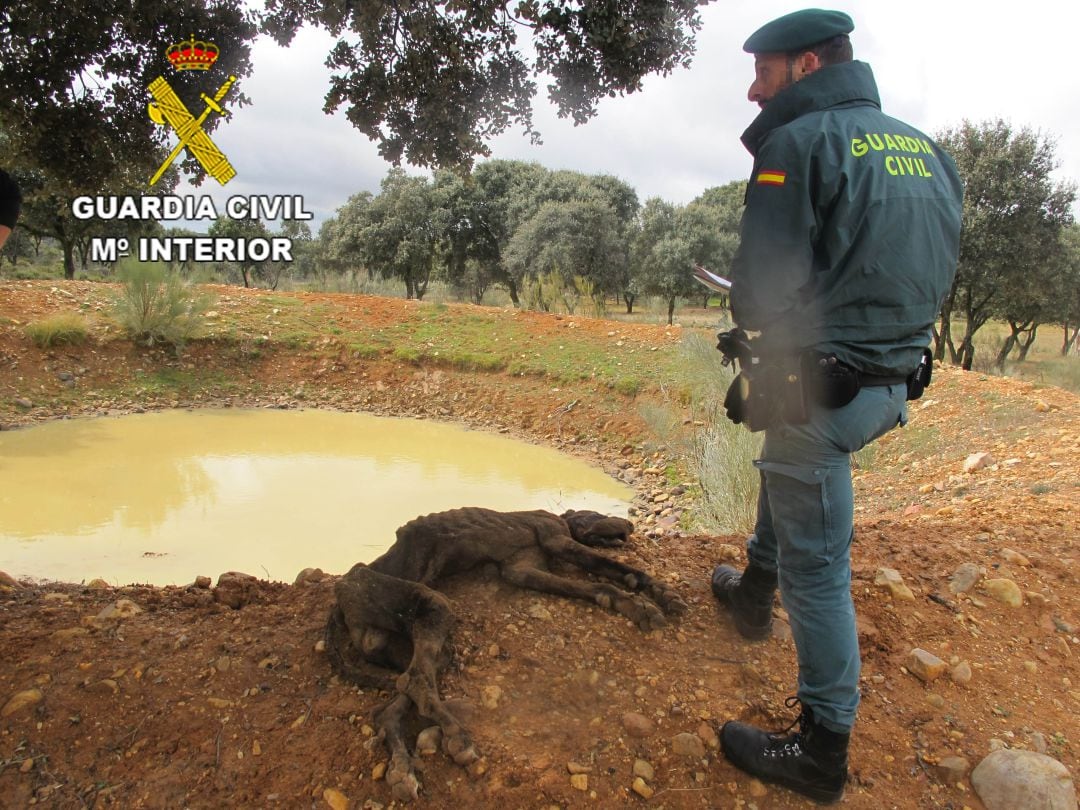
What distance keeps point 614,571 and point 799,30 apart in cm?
193

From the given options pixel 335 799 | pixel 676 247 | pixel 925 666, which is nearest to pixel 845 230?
pixel 925 666

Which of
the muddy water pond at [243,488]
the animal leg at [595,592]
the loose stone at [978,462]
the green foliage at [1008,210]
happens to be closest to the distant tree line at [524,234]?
the green foliage at [1008,210]

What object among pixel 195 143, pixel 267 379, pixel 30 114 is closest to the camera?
pixel 30 114

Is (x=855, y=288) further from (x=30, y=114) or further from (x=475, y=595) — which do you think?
(x=30, y=114)

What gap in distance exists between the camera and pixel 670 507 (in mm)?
7375

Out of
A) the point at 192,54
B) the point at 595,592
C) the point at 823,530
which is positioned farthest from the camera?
the point at 192,54

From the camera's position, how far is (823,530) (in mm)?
1694

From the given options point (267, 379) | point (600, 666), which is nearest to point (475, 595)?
point (600, 666)

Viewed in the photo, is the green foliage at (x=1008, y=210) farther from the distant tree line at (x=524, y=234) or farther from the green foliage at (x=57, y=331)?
the green foliage at (x=57, y=331)

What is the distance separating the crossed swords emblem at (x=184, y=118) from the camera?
3119 mm

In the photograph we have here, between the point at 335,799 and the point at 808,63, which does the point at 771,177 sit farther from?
the point at 335,799

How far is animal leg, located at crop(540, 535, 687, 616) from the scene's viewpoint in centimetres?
251

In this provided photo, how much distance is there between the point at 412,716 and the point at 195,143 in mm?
2870

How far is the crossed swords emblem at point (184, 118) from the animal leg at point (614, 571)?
2.53 meters
